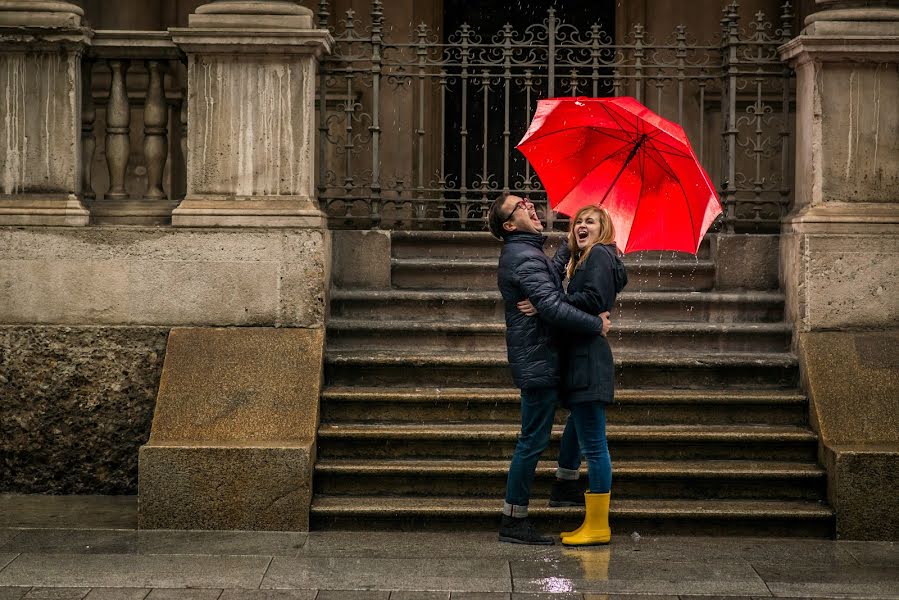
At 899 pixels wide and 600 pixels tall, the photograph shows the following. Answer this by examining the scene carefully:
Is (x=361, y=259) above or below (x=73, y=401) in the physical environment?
above

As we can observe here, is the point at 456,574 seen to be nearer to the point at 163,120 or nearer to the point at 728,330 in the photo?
the point at 728,330

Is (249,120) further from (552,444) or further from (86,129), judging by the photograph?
A: (552,444)

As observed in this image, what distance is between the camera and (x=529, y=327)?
21.4 ft

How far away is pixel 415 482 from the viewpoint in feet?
24.2

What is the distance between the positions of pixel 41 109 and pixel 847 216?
5.13 m

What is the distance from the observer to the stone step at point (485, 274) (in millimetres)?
8891

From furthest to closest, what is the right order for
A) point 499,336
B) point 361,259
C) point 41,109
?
point 361,259
point 499,336
point 41,109

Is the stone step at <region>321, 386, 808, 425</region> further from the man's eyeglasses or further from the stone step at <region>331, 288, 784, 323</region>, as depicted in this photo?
the man's eyeglasses

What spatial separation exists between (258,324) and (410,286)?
4.46 ft

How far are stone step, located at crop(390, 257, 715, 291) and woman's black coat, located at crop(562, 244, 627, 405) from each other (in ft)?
7.65

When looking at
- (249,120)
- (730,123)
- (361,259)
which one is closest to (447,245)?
(361,259)

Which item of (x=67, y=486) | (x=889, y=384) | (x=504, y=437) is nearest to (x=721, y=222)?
(x=889, y=384)

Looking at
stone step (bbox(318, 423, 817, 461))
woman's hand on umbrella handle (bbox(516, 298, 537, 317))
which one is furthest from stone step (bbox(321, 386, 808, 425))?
woman's hand on umbrella handle (bbox(516, 298, 537, 317))

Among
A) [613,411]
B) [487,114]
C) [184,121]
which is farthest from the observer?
[487,114]
